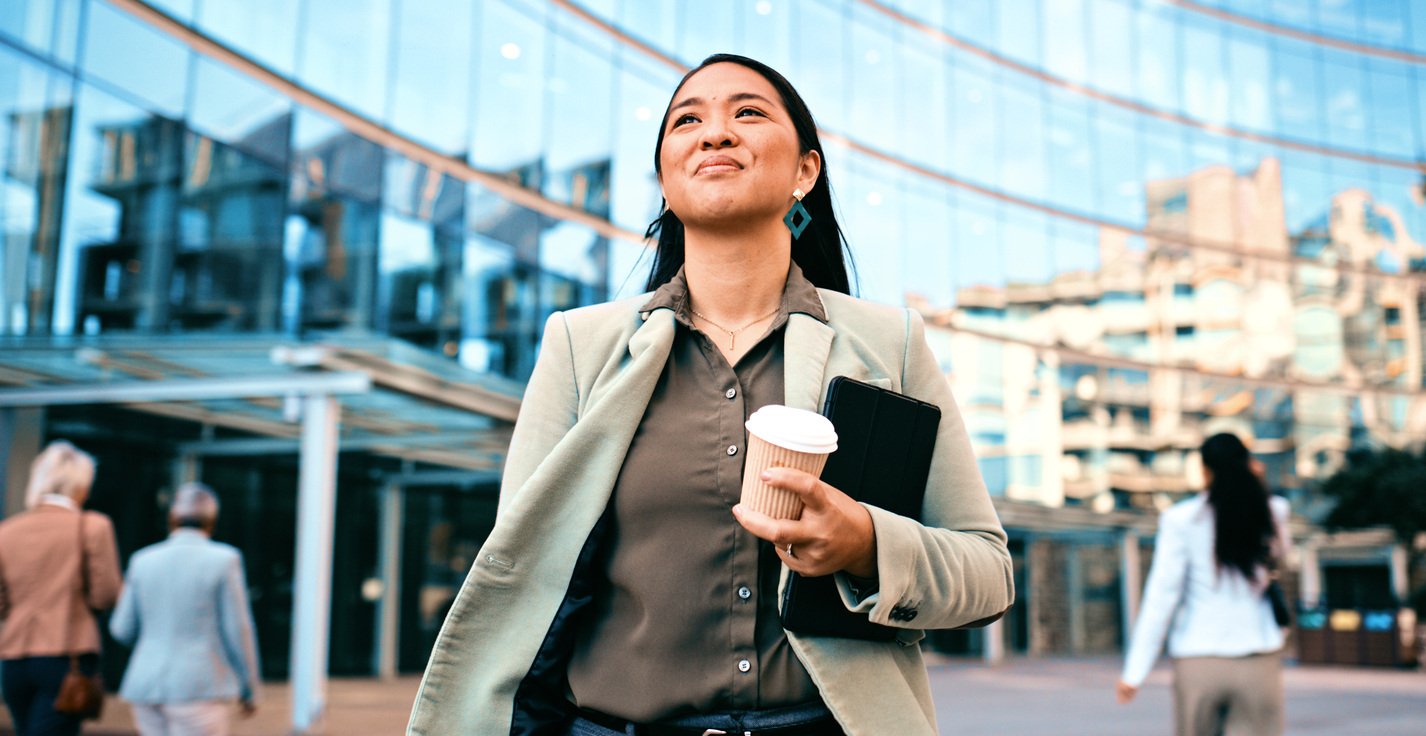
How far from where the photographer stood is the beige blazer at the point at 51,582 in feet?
18.3

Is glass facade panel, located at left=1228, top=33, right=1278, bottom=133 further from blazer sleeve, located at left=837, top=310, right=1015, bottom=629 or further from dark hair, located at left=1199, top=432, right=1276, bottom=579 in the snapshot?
blazer sleeve, located at left=837, top=310, right=1015, bottom=629

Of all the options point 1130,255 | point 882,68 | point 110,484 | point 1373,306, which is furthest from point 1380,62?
point 110,484

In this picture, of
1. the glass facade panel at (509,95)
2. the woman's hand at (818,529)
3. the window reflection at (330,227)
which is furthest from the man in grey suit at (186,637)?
the glass facade panel at (509,95)

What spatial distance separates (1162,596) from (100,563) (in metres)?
4.81

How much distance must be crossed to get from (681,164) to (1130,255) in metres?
32.1

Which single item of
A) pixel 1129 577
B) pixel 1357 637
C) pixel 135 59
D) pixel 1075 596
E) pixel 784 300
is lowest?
pixel 1357 637

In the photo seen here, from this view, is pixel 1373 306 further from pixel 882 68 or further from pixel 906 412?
pixel 906 412

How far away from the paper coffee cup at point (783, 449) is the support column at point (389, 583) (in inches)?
644

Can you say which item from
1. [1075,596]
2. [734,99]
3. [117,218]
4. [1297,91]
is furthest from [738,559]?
[1297,91]

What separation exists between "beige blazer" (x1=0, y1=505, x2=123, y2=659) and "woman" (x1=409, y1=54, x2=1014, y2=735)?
4.76 metres

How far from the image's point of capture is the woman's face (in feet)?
5.83

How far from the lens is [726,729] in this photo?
1574 mm

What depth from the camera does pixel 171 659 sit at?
18.9 feet

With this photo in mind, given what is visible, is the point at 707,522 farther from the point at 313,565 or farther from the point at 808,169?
the point at 313,565
